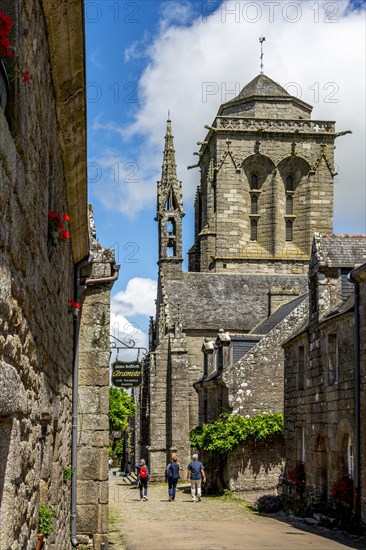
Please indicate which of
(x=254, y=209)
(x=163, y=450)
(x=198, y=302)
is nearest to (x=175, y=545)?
(x=163, y=450)

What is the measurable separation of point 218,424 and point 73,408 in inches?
738

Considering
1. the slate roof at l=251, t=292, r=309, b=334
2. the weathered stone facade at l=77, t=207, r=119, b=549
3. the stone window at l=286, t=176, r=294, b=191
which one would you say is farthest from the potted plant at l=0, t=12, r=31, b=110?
the stone window at l=286, t=176, r=294, b=191

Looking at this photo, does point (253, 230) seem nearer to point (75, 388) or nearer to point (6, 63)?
point (75, 388)

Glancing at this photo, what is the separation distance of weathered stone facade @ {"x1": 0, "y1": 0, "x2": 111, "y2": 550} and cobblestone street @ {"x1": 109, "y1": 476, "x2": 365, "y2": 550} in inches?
290

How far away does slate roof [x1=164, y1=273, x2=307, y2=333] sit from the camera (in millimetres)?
43031

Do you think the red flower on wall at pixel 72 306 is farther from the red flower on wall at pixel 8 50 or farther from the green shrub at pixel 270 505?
the green shrub at pixel 270 505

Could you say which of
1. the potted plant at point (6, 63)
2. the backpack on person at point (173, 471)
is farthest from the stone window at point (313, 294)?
the potted plant at point (6, 63)

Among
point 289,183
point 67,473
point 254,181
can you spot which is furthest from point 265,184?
point 67,473

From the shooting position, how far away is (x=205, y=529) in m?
18.0

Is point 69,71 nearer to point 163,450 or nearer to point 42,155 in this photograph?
point 42,155

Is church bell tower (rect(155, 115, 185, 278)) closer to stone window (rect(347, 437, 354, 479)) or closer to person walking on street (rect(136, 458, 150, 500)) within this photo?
person walking on street (rect(136, 458, 150, 500))

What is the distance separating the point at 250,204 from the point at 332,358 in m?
34.0

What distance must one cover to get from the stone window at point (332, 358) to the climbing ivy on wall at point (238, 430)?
349 inches

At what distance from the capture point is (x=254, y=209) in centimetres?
5341
